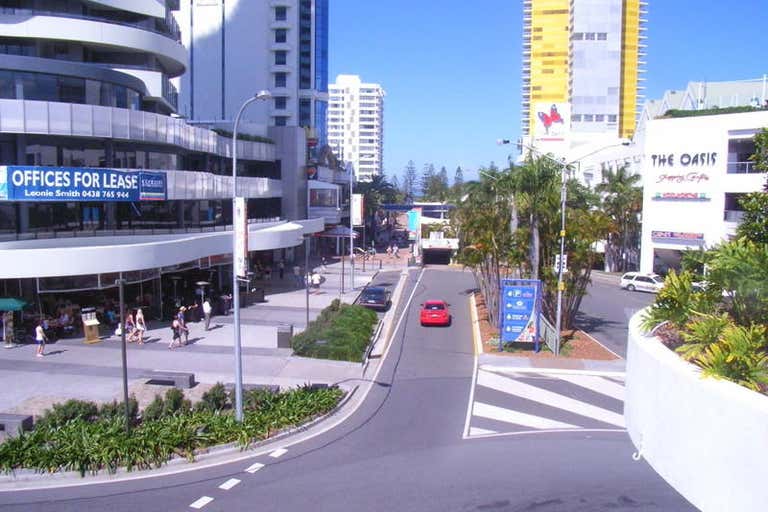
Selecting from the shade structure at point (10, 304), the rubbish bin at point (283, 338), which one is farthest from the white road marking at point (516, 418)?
the shade structure at point (10, 304)

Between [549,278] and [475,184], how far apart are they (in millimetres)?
8553

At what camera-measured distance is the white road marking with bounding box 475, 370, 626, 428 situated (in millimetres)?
20000

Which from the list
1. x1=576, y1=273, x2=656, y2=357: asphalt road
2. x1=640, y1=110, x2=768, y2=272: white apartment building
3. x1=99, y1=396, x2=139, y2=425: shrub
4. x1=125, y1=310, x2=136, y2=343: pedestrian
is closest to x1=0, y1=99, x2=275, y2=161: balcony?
x1=125, y1=310, x2=136, y2=343: pedestrian

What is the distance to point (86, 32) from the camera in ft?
112

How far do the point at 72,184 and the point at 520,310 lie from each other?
1948cm

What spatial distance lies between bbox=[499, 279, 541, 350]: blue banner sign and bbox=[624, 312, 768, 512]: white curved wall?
21.8 meters

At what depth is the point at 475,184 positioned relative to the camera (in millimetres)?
38938

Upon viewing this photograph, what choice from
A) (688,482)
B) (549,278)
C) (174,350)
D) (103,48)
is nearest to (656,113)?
(549,278)

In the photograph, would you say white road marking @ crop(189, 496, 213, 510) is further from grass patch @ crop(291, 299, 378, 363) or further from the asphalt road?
the asphalt road

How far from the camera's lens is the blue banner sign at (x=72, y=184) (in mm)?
27922

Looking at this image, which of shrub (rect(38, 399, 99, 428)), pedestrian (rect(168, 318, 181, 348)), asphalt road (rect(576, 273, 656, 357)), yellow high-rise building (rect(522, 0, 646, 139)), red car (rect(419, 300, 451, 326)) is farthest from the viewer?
yellow high-rise building (rect(522, 0, 646, 139))

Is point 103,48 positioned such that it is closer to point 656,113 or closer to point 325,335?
point 325,335

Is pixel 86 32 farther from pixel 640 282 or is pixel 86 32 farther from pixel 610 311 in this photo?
pixel 640 282

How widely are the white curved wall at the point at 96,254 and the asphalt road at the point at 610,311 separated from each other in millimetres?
19672
